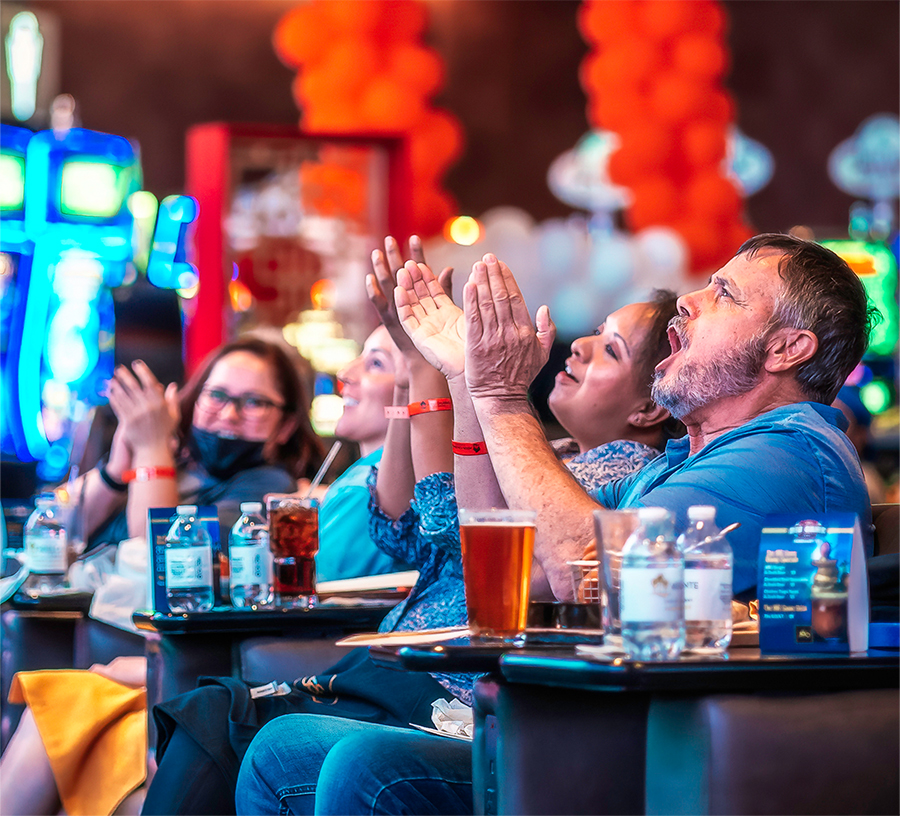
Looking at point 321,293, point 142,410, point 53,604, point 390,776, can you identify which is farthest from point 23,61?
point 390,776

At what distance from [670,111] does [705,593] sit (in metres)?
6.81

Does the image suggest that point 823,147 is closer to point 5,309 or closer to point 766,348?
point 5,309

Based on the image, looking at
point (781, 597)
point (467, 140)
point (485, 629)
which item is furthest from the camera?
point (467, 140)

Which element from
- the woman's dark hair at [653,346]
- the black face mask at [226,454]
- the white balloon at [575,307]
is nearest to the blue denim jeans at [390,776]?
the woman's dark hair at [653,346]

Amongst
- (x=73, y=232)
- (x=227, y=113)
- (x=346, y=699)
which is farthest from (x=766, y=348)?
(x=227, y=113)

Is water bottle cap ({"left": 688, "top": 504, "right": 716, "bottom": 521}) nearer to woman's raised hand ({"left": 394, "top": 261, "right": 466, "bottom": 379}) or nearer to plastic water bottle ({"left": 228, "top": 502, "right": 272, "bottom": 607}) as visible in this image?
woman's raised hand ({"left": 394, "top": 261, "right": 466, "bottom": 379})

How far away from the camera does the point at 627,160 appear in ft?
26.0

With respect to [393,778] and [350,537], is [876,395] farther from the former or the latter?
[393,778]

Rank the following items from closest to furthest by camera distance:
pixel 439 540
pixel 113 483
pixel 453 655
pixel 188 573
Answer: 1. pixel 453 655
2. pixel 439 540
3. pixel 188 573
4. pixel 113 483

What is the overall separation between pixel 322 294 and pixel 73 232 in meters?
1.39

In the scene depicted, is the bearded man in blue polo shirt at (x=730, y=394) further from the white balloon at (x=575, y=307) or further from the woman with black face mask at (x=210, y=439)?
the white balloon at (x=575, y=307)

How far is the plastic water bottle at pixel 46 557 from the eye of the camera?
2910mm

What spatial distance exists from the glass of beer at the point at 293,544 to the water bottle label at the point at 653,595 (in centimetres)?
120

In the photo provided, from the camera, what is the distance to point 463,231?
810 centimetres
